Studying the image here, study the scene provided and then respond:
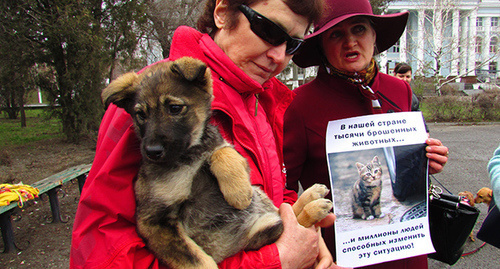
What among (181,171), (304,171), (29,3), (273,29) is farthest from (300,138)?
(29,3)

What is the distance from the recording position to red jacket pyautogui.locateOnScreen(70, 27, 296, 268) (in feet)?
4.85

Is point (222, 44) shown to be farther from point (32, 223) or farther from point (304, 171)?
point (32, 223)

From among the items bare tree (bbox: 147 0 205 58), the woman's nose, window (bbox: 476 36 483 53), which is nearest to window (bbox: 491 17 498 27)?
window (bbox: 476 36 483 53)

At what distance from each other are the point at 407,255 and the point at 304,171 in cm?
107

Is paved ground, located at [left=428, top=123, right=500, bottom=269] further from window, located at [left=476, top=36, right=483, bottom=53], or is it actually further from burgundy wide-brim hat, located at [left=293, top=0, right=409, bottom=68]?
window, located at [left=476, top=36, right=483, bottom=53]

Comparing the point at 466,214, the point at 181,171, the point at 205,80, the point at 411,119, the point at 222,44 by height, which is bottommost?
the point at 466,214

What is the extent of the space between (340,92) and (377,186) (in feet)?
2.97

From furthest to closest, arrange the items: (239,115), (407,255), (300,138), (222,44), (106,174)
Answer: (300,138) → (407,255) → (222,44) → (239,115) → (106,174)

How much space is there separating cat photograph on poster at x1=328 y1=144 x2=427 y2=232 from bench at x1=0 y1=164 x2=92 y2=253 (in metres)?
5.48

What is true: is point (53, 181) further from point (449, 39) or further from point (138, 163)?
point (449, 39)

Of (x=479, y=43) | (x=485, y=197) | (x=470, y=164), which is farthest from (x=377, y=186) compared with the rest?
(x=479, y=43)

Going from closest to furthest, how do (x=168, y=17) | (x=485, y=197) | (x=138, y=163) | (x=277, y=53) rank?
(x=138, y=163) < (x=277, y=53) < (x=485, y=197) < (x=168, y=17)

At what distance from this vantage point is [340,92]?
288cm

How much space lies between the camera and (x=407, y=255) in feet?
8.04
